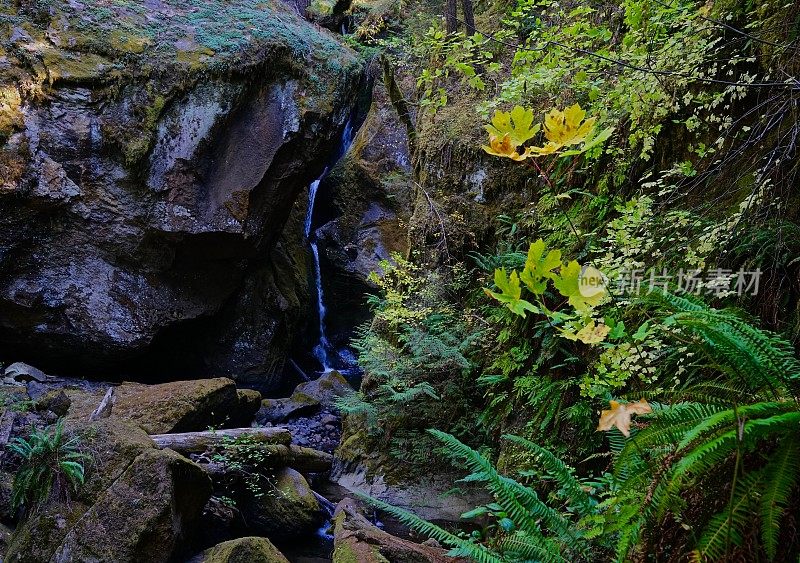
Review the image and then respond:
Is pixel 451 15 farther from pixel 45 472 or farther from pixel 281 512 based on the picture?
pixel 45 472

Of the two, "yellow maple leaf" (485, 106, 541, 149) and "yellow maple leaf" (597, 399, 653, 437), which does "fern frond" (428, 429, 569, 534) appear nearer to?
"yellow maple leaf" (597, 399, 653, 437)

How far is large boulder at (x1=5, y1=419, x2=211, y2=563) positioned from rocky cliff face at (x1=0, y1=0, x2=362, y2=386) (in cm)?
565

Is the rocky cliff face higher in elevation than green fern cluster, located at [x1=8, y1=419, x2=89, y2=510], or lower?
higher

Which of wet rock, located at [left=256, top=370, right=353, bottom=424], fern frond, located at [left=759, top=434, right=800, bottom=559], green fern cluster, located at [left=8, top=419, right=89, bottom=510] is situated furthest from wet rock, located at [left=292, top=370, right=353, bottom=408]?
fern frond, located at [left=759, top=434, right=800, bottom=559]

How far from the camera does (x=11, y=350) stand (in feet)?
29.5

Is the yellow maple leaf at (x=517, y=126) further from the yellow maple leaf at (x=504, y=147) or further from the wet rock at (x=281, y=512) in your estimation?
the wet rock at (x=281, y=512)

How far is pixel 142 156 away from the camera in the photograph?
8.80 metres

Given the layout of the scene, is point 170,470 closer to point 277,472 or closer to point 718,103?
point 277,472

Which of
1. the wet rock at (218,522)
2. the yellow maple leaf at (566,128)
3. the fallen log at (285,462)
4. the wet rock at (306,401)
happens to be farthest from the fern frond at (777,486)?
the wet rock at (306,401)

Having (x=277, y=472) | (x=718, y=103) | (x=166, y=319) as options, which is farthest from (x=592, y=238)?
(x=166, y=319)

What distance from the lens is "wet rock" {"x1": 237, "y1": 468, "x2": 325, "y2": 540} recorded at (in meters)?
5.36

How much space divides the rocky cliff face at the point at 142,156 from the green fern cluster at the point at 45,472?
214 inches

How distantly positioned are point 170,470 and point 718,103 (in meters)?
4.94

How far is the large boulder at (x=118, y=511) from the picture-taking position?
361 cm
